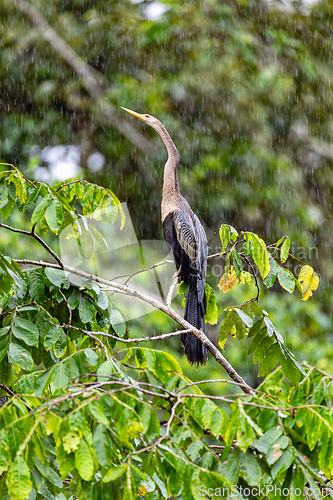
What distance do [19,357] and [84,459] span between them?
1.52ft

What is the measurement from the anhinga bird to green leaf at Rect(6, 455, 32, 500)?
3.17ft

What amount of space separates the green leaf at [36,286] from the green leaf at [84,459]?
2.25 ft

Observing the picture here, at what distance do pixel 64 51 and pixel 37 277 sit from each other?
2669 millimetres

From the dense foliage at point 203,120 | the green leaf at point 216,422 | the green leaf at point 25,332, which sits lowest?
the dense foliage at point 203,120

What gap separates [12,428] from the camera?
2.91 feet

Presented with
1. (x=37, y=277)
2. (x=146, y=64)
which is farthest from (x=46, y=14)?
(x=37, y=277)

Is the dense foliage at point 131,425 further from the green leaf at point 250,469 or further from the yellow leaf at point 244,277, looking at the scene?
the yellow leaf at point 244,277

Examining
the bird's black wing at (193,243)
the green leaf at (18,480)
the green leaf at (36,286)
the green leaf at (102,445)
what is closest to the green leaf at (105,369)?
the green leaf at (102,445)

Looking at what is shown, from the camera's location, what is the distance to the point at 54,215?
51.6 inches

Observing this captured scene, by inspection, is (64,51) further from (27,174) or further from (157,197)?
(157,197)

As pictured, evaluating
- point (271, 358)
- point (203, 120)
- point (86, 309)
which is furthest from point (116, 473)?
point (203, 120)

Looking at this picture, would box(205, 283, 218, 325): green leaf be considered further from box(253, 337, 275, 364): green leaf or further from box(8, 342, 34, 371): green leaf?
box(8, 342, 34, 371): green leaf

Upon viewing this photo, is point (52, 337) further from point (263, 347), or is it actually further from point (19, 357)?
point (263, 347)

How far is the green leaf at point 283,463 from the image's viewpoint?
3.00 ft
